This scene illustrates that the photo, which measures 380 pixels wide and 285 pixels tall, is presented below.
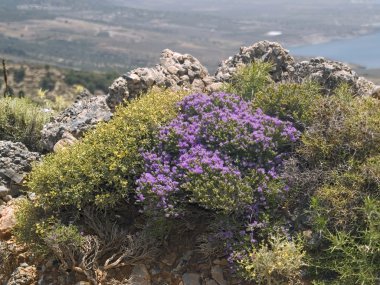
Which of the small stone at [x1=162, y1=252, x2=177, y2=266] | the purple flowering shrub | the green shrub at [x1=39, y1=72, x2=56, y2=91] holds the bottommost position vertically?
the green shrub at [x1=39, y1=72, x2=56, y2=91]

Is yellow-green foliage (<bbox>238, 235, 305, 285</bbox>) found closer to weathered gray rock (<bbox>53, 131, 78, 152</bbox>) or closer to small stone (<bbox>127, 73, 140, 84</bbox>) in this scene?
weathered gray rock (<bbox>53, 131, 78, 152</bbox>)

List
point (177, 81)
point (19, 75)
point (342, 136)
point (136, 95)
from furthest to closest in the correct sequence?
point (19, 75), point (177, 81), point (136, 95), point (342, 136)

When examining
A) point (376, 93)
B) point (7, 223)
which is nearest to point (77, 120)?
point (7, 223)

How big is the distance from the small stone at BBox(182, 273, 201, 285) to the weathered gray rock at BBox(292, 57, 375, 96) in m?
3.76

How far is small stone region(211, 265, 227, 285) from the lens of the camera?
6.38 m

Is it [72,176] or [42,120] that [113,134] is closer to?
[72,176]

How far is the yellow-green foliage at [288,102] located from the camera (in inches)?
294

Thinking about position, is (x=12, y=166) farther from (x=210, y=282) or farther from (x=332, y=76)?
(x=332, y=76)

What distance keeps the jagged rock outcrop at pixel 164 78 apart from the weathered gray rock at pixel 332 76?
1.92 meters

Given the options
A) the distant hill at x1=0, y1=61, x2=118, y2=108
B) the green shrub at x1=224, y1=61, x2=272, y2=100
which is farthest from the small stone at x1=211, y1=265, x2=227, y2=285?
the distant hill at x1=0, y1=61, x2=118, y2=108

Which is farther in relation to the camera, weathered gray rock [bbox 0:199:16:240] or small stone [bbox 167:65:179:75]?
small stone [bbox 167:65:179:75]

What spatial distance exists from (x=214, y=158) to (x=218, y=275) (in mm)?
1414

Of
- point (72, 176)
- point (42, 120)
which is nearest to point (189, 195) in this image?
point (72, 176)

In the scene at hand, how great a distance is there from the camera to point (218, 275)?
641 cm
